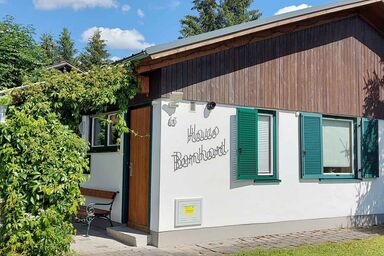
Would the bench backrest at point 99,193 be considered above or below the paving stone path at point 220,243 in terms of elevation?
above

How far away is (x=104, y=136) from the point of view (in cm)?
1042

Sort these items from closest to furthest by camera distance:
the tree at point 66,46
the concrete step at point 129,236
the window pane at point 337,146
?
the concrete step at point 129,236 → the window pane at point 337,146 → the tree at point 66,46

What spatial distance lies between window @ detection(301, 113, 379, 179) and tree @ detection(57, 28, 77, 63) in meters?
45.3

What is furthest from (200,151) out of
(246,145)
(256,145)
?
(256,145)

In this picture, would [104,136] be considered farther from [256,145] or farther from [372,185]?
[372,185]

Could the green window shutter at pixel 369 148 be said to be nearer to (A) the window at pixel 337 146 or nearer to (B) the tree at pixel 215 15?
(A) the window at pixel 337 146

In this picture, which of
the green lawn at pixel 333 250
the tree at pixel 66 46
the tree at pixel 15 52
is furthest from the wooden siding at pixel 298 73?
the tree at pixel 66 46

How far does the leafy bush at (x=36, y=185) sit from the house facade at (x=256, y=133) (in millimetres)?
2132

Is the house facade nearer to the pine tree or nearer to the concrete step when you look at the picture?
the concrete step

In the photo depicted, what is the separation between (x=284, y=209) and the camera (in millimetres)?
9484

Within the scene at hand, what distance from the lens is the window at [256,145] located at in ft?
29.1

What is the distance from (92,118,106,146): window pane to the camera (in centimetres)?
1051

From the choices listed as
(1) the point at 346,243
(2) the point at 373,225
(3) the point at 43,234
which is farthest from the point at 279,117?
(3) the point at 43,234

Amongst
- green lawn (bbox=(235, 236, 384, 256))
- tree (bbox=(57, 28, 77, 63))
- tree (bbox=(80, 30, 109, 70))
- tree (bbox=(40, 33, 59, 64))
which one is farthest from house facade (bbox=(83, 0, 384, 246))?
tree (bbox=(57, 28, 77, 63))
